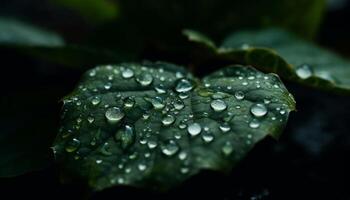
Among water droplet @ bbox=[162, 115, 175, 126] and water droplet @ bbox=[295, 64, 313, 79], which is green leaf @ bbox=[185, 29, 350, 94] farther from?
water droplet @ bbox=[162, 115, 175, 126]

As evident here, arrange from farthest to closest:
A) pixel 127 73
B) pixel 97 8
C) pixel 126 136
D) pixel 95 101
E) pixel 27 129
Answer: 1. pixel 97 8
2. pixel 27 129
3. pixel 127 73
4. pixel 95 101
5. pixel 126 136

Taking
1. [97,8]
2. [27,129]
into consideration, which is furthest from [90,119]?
[97,8]

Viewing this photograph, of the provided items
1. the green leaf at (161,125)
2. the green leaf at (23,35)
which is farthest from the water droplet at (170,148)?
the green leaf at (23,35)

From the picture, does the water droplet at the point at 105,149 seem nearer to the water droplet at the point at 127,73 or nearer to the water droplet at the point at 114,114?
the water droplet at the point at 114,114

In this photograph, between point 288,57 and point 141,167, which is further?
point 288,57

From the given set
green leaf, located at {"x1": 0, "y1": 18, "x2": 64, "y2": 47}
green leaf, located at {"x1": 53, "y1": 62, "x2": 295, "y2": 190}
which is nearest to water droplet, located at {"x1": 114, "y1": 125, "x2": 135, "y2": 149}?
green leaf, located at {"x1": 53, "y1": 62, "x2": 295, "y2": 190}

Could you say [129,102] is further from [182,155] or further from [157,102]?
[182,155]
